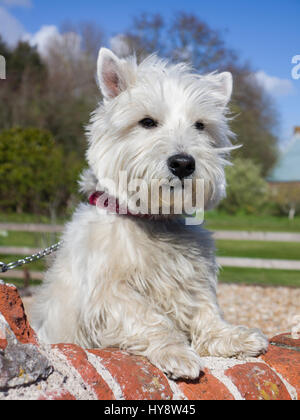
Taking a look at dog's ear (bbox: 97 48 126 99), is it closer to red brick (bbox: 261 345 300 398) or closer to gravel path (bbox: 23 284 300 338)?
red brick (bbox: 261 345 300 398)

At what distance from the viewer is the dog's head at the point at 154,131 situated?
248 cm

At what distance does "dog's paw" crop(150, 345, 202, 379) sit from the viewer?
179 centimetres

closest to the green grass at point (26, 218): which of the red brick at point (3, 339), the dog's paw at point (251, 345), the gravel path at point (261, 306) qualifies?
the gravel path at point (261, 306)

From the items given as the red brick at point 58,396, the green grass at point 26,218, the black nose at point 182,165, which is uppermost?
the black nose at point 182,165

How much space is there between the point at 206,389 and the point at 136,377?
273 mm

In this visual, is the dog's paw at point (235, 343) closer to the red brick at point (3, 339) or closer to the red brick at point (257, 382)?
the red brick at point (257, 382)

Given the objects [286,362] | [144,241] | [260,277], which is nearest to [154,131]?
[144,241]

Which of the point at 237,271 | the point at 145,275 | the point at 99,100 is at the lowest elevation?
the point at 237,271

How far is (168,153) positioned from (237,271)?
11.3 m

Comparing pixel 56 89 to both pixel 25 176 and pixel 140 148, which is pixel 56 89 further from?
pixel 140 148

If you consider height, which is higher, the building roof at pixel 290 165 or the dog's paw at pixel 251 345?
the building roof at pixel 290 165

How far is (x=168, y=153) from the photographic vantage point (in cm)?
246

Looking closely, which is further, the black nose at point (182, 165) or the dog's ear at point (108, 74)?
the dog's ear at point (108, 74)

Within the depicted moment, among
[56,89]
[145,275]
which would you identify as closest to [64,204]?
[145,275]
